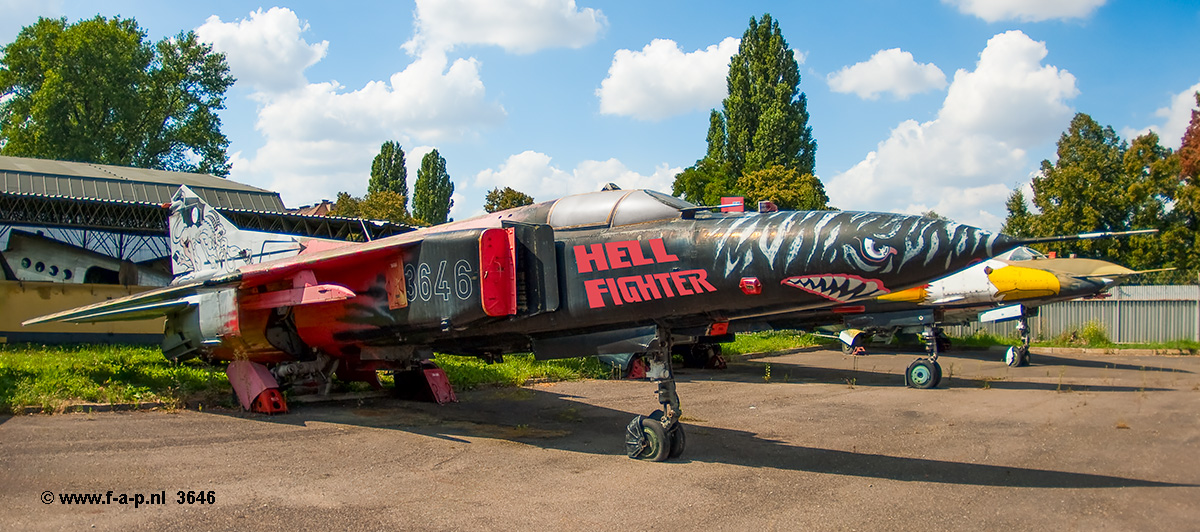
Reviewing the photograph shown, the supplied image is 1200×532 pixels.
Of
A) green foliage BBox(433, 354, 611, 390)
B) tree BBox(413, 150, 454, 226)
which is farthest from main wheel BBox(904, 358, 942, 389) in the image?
tree BBox(413, 150, 454, 226)

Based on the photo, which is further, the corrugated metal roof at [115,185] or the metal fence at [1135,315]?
the corrugated metal roof at [115,185]

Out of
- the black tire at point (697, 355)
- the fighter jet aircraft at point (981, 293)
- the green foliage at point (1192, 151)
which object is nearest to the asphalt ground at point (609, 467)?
the fighter jet aircraft at point (981, 293)

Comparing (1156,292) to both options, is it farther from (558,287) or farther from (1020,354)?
(558,287)

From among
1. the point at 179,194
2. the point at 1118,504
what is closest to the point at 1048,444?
the point at 1118,504

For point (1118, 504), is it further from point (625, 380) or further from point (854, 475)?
point (625, 380)

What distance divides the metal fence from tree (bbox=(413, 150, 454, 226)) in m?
51.2

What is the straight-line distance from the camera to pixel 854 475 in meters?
6.35

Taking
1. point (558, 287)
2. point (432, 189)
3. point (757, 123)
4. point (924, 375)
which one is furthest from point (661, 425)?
point (432, 189)

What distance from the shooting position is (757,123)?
154 feet

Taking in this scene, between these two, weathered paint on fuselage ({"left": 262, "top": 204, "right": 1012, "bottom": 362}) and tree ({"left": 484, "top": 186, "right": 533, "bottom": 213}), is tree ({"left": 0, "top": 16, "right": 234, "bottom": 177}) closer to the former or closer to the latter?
tree ({"left": 484, "top": 186, "right": 533, "bottom": 213})

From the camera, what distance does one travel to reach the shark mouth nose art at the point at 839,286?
555 cm

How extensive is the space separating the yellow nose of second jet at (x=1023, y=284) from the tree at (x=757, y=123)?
28.8 meters

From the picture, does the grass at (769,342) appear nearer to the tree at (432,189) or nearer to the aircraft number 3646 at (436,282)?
the aircraft number 3646 at (436,282)

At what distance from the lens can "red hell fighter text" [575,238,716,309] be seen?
20.7 feet
